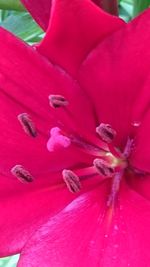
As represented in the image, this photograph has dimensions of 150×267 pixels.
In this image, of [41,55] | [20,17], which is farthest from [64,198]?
[20,17]

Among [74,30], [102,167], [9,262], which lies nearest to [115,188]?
[102,167]

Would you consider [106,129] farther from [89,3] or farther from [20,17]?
[20,17]

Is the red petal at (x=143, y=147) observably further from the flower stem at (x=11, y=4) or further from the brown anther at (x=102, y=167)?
the flower stem at (x=11, y=4)

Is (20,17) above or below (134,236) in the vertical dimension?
above

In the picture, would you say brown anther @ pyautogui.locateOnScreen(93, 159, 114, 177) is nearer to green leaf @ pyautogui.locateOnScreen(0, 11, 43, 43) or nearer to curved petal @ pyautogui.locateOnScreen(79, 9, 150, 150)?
curved petal @ pyautogui.locateOnScreen(79, 9, 150, 150)

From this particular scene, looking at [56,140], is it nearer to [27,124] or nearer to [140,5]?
[27,124]

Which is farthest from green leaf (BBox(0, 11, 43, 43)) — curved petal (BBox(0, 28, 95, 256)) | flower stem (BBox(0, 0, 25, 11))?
curved petal (BBox(0, 28, 95, 256))
